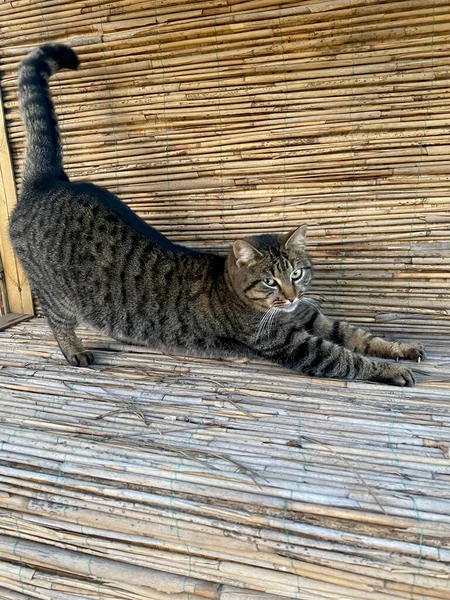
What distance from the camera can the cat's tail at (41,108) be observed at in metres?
1.92

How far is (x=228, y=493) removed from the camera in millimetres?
1052

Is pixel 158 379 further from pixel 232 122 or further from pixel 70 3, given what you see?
pixel 70 3

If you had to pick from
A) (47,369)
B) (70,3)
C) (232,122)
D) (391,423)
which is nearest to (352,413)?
(391,423)

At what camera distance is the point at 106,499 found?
1105 millimetres

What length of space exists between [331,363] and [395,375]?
0.74ft

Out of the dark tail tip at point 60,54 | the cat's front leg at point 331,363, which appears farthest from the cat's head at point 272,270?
the dark tail tip at point 60,54

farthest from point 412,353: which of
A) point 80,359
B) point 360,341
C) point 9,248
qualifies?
point 9,248

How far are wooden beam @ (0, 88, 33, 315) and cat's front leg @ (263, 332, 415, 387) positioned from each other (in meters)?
1.45

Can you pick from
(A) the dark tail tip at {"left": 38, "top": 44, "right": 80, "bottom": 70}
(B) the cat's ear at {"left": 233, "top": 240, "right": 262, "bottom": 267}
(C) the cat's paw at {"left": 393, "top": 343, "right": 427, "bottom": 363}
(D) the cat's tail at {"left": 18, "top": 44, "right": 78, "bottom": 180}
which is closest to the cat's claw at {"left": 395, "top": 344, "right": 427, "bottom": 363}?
(C) the cat's paw at {"left": 393, "top": 343, "right": 427, "bottom": 363}

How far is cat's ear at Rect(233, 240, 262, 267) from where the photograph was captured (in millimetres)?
1687

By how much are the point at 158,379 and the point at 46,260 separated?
2.43 feet

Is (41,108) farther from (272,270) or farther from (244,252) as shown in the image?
(272,270)

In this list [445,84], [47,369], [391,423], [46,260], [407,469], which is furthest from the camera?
[46,260]

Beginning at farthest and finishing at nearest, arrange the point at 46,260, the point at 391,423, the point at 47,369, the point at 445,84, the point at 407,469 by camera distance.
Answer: the point at 46,260
the point at 47,369
the point at 445,84
the point at 391,423
the point at 407,469
